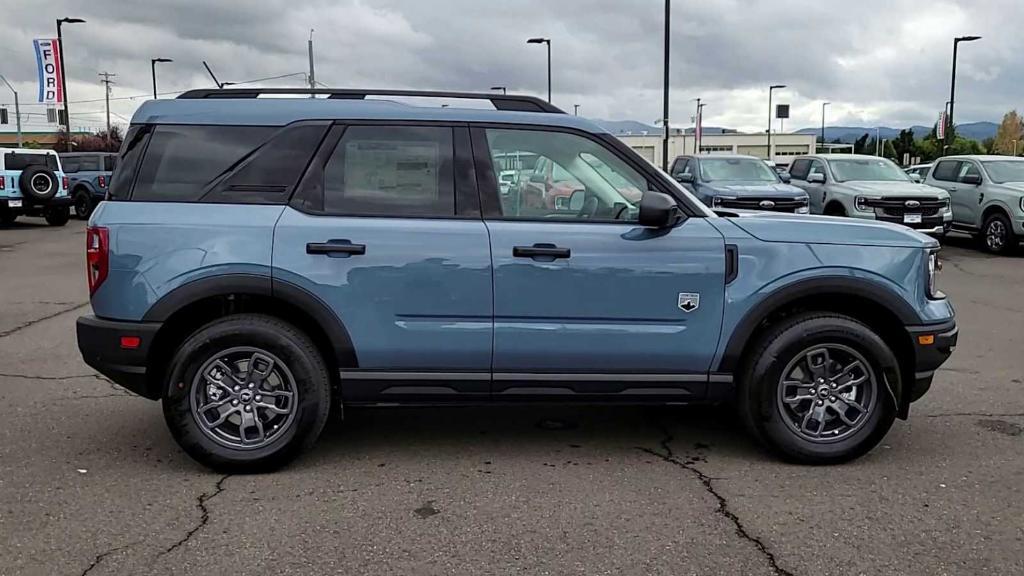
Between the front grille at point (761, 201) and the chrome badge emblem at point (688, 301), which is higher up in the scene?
the front grille at point (761, 201)

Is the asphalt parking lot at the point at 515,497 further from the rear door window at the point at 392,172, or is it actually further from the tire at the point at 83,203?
the tire at the point at 83,203

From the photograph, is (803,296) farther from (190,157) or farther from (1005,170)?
(1005,170)

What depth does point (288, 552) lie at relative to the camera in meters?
3.52

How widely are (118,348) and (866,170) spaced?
14.6 m

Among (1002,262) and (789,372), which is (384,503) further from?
(1002,262)

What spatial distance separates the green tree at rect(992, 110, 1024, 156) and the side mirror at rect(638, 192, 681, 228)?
80050mm

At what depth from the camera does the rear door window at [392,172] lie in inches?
171

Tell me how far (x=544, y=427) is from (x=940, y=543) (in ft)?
7.62

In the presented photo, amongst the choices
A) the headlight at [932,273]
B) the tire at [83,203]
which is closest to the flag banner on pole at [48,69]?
the tire at [83,203]

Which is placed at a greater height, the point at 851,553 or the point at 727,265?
the point at 727,265

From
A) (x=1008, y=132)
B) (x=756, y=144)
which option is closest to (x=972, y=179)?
(x=1008, y=132)


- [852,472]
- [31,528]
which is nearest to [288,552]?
[31,528]

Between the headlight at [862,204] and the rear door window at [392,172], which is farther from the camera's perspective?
the headlight at [862,204]

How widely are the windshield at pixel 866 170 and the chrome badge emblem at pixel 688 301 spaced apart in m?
12.4
